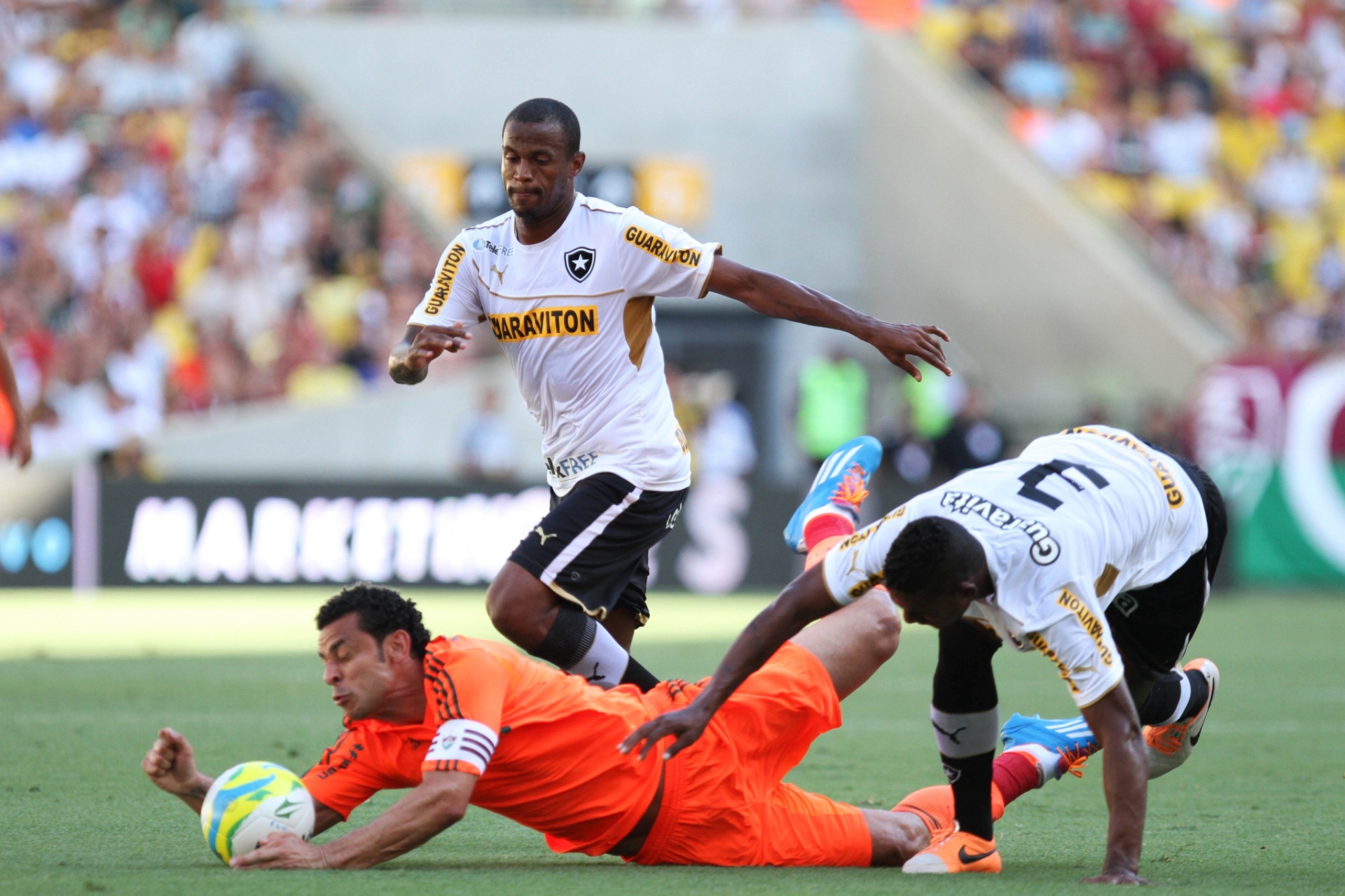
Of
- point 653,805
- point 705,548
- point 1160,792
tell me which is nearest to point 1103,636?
point 653,805

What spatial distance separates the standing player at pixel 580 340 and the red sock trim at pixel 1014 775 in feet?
4.08

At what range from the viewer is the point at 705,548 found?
16875mm

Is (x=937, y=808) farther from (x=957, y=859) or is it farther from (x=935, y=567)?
(x=935, y=567)

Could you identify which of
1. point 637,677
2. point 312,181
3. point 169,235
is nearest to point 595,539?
point 637,677

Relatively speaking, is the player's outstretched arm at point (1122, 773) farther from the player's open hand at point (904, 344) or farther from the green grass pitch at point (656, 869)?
the player's open hand at point (904, 344)

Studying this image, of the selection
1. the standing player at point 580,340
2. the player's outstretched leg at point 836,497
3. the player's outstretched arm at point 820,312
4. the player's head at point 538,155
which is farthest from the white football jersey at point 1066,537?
the player's head at point 538,155

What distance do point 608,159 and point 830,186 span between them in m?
3.12

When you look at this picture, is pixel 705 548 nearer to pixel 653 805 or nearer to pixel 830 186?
pixel 830 186

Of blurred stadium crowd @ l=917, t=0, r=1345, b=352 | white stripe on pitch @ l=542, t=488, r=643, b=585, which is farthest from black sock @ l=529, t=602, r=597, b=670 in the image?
blurred stadium crowd @ l=917, t=0, r=1345, b=352

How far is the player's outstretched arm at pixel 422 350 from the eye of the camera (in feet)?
18.0

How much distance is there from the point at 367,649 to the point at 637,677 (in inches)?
61.7

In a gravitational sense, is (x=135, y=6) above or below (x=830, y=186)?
above

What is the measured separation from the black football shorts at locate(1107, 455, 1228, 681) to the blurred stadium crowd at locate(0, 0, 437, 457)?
43.7 feet

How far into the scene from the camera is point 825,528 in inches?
238
